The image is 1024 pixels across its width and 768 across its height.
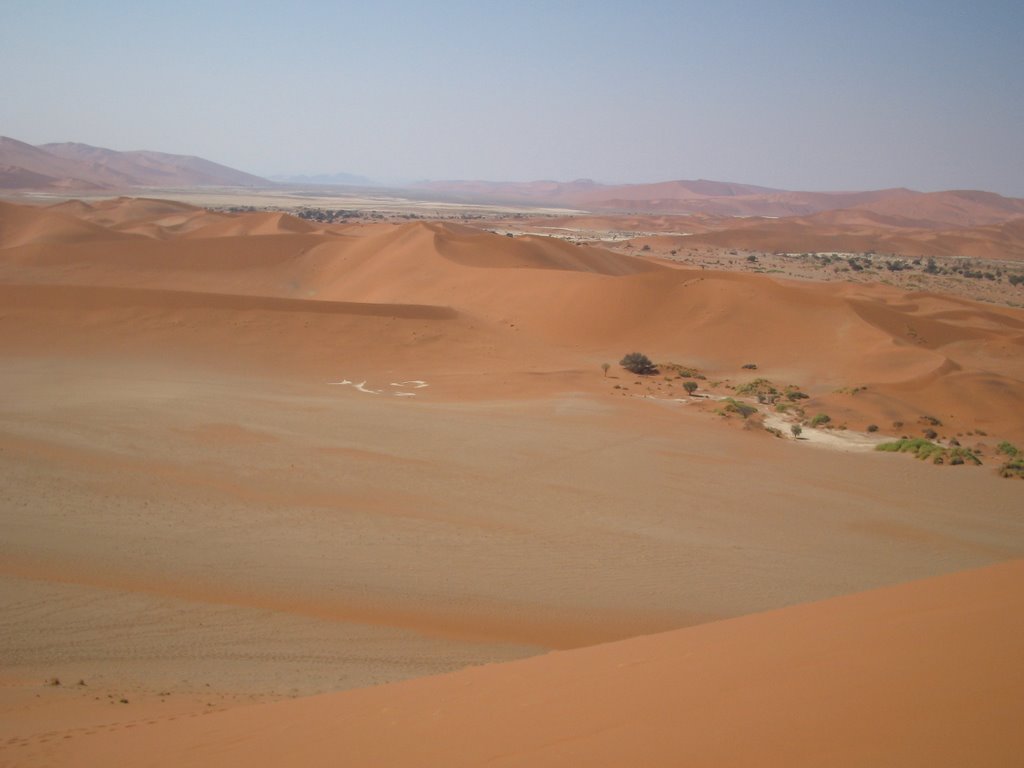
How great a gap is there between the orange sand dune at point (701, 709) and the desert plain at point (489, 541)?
0.03 meters

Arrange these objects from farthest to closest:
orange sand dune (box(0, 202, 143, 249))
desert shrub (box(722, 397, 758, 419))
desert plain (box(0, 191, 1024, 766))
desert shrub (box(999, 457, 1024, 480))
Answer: orange sand dune (box(0, 202, 143, 249)) → desert shrub (box(722, 397, 758, 419)) → desert shrub (box(999, 457, 1024, 480)) → desert plain (box(0, 191, 1024, 766))

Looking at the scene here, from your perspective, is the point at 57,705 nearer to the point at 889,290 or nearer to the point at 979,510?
the point at 979,510

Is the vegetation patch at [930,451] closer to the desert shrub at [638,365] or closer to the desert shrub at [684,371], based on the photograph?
the desert shrub at [684,371]

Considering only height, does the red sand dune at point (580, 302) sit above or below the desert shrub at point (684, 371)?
above

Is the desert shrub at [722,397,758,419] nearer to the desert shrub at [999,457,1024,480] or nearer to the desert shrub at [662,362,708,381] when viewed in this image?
the desert shrub at [662,362,708,381]

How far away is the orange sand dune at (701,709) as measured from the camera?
396 cm

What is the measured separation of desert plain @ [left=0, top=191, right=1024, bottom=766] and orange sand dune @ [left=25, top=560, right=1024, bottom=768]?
0.03 meters

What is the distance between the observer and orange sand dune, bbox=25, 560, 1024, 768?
3963 millimetres

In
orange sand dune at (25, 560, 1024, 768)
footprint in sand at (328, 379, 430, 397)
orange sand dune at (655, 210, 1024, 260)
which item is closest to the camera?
orange sand dune at (25, 560, 1024, 768)

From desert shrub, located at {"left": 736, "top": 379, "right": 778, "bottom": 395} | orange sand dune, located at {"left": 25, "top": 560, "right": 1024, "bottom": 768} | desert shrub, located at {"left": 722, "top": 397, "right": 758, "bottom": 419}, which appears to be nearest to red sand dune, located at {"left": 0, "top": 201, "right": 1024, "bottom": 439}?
desert shrub, located at {"left": 736, "top": 379, "right": 778, "bottom": 395}

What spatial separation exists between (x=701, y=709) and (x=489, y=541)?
22.8 ft

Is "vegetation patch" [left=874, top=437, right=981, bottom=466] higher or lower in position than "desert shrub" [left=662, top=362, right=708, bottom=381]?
lower

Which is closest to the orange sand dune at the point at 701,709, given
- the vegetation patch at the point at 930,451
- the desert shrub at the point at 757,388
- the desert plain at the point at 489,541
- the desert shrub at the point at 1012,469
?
the desert plain at the point at 489,541

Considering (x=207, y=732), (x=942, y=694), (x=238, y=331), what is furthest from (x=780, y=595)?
(x=238, y=331)
